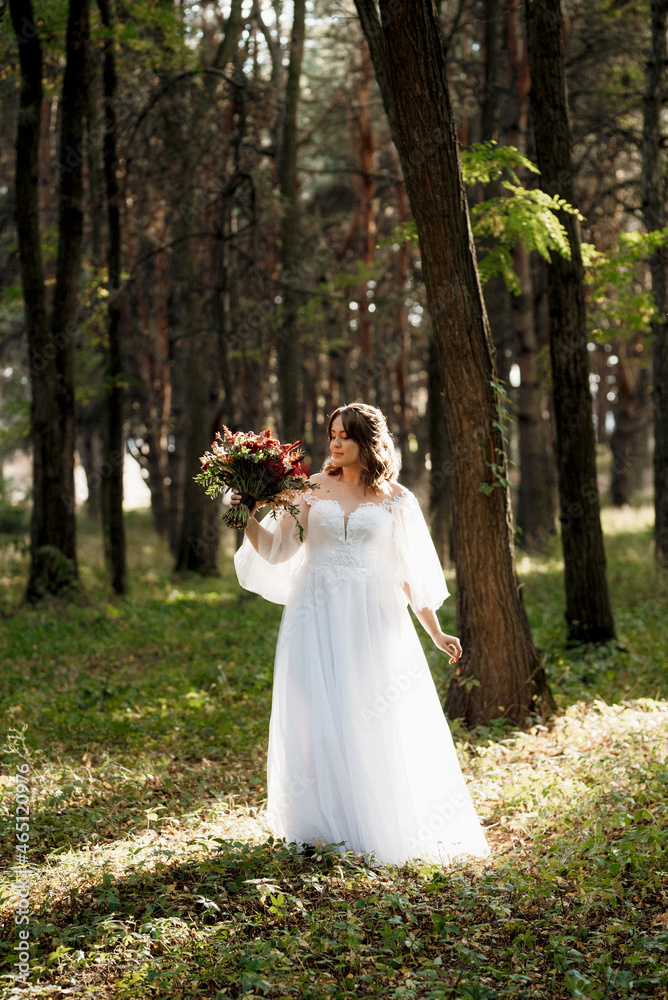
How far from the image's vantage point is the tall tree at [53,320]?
11406 mm

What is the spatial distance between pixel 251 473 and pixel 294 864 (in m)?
2.19

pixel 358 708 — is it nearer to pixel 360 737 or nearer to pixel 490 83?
pixel 360 737

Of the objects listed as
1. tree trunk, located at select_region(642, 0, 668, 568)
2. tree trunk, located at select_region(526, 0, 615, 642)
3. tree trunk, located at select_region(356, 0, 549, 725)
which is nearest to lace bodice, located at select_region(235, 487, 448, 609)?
tree trunk, located at select_region(356, 0, 549, 725)

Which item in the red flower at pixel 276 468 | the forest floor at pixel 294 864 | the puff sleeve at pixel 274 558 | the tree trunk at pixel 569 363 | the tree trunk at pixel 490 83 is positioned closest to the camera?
the forest floor at pixel 294 864

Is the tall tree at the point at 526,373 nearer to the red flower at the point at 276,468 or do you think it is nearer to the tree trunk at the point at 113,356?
the tree trunk at the point at 113,356

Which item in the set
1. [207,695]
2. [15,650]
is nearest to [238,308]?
[15,650]

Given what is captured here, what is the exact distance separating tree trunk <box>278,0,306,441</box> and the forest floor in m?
6.46

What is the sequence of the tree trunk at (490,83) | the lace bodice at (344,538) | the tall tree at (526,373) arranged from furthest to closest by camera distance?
1. the tall tree at (526,373)
2. the tree trunk at (490,83)
3. the lace bodice at (344,538)

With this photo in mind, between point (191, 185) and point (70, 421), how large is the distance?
466 cm

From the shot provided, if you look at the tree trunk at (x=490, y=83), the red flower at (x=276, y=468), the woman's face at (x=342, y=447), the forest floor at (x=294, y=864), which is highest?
the tree trunk at (x=490, y=83)

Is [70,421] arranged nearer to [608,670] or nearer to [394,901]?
[608,670]

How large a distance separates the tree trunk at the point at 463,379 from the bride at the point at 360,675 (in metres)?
1.29

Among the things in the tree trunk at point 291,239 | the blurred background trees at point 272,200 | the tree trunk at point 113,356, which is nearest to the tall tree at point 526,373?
the blurred background trees at point 272,200

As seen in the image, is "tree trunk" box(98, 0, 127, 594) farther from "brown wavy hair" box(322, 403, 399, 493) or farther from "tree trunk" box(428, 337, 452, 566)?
"brown wavy hair" box(322, 403, 399, 493)
